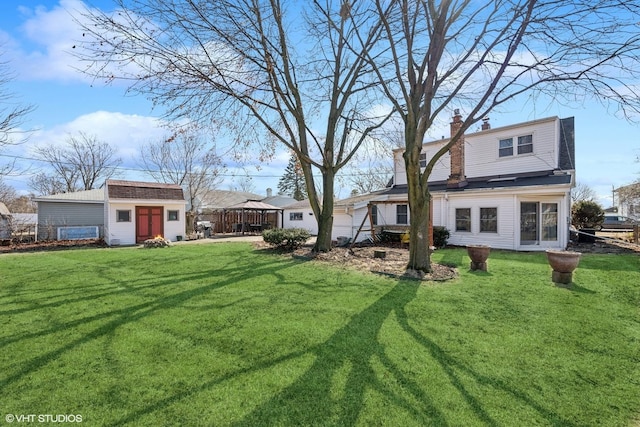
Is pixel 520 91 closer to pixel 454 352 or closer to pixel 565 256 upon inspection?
pixel 565 256

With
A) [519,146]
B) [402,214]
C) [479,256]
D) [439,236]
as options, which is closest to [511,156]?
[519,146]

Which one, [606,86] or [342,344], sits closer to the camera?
[342,344]

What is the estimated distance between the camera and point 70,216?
68.6ft

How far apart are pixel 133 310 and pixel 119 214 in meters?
15.1

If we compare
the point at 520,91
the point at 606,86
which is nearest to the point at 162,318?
the point at 520,91

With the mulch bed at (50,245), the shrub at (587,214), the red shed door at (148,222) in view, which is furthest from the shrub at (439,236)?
the mulch bed at (50,245)

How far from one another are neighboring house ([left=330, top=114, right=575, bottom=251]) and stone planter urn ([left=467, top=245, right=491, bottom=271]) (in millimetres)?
6028

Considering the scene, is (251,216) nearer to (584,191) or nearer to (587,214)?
(587,214)

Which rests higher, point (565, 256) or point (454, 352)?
point (565, 256)

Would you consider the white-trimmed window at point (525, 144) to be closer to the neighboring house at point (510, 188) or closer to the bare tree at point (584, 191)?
the neighboring house at point (510, 188)

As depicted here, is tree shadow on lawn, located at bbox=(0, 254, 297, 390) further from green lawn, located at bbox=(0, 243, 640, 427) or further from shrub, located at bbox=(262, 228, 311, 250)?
shrub, located at bbox=(262, 228, 311, 250)

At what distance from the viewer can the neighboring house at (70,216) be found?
1870 centimetres

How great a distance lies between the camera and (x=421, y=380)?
128 inches

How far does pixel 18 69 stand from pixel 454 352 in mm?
12810
